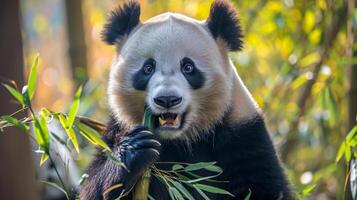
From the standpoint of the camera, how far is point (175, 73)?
12.9ft

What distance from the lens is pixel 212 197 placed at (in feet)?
13.8

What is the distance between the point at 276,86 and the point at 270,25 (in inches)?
22.0

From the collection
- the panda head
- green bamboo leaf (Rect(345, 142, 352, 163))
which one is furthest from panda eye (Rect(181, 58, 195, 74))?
green bamboo leaf (Rect(345, 142, 352, 163))

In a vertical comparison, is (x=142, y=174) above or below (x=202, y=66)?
below

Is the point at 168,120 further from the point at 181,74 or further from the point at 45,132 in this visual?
the point at 45,132

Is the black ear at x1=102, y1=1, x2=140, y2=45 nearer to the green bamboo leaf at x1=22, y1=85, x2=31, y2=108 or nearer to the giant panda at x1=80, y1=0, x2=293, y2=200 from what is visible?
the giant panda at x1=80, y1=0, x2=293, y2=200

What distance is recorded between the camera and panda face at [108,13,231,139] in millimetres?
3953

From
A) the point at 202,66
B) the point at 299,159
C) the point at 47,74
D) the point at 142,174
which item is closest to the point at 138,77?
the point at 202,66

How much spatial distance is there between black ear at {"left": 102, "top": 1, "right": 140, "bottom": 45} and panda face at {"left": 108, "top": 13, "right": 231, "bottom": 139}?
8 centimetres

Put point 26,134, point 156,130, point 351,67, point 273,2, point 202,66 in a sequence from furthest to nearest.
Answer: point 273,2 → point 351,67 → point 202,66 → point 156,130 → point 26,134

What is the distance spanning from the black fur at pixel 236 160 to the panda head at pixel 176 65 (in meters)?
0.10

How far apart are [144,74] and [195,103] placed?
326 mm

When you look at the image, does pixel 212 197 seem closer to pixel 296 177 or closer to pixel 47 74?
pixel 296 177

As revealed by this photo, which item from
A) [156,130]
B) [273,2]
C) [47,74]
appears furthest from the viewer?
[47,74]
